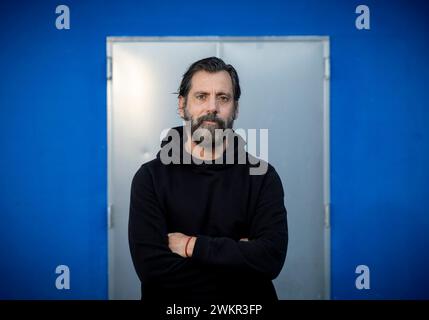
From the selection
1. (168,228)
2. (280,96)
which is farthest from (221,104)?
(280,96)

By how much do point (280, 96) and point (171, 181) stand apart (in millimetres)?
1397

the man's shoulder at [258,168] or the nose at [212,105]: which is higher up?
the nose at [212,105]

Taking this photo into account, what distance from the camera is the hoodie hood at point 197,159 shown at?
1722mm

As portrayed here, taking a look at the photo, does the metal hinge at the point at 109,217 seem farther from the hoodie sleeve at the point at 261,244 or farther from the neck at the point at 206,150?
the hoodie sleeve at the point at 261,244

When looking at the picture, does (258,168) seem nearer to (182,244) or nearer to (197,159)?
(197,159)

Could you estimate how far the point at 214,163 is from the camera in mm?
1717

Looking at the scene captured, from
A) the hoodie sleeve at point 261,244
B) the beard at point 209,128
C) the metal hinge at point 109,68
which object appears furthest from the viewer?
the metal hinge at point 109,68

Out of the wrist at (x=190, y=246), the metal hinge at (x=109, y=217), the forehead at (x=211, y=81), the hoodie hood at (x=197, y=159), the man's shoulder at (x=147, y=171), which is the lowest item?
the metal hinge at (x=109, y=217)

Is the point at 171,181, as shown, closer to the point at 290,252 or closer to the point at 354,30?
the point at 290,252

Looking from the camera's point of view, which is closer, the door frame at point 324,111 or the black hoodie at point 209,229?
the black hoodie at point 209,229

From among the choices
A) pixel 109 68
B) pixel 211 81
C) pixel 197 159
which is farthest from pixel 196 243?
pixel 109 68

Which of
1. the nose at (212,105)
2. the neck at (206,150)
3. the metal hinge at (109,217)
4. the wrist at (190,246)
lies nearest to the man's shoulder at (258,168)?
the neck at (206,150)

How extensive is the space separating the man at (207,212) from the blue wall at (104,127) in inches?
48.6

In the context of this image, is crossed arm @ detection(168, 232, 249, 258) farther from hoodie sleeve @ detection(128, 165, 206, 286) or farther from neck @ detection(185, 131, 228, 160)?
neck @ detection(185, 131, 228, 160)
